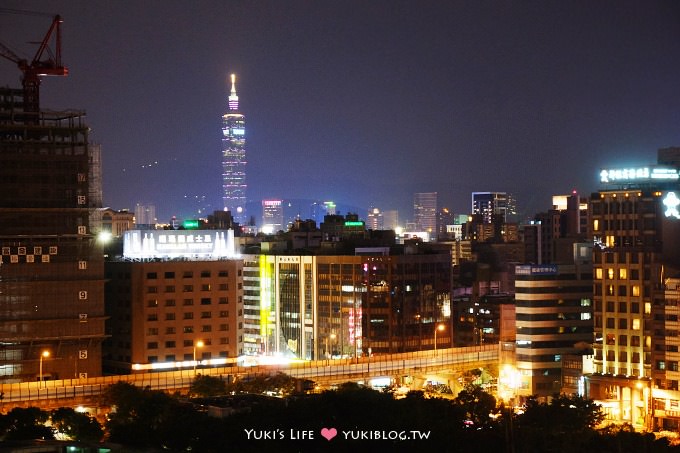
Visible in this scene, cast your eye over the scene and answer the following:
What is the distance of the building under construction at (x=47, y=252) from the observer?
3292 inches

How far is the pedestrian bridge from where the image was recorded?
234ft

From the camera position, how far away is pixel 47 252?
85438mm

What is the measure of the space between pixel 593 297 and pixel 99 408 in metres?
31.7

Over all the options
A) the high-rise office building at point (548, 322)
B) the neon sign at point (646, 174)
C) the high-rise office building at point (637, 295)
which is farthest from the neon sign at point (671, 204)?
the high-rise office building at point (548, 322)

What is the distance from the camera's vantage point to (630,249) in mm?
81000

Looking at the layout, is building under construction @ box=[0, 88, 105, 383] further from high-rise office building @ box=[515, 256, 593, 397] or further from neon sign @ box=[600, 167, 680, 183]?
neon sign @ box=[600, 167, 680, 183]

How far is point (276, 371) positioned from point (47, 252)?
16565 millimetres

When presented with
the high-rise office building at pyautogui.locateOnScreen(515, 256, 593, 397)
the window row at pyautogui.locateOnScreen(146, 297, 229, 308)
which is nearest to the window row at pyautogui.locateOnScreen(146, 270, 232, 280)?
the window row at pyautogui.locateOnScreen(146, 297, 229, 308)

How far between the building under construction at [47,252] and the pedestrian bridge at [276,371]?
5693 mm

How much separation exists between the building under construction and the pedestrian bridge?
18.7ft

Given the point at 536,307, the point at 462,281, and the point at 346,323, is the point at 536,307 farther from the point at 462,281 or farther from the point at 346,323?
the point at 462,281

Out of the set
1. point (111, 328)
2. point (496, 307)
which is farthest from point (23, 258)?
point (496, 307)

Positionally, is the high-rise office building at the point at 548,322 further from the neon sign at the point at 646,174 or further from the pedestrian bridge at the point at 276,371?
the neon sign at the point at 646,174

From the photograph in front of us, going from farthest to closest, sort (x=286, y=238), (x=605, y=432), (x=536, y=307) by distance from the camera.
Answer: (x=286, y=238) → (x=536, y=307) → (x=605, y=432)
